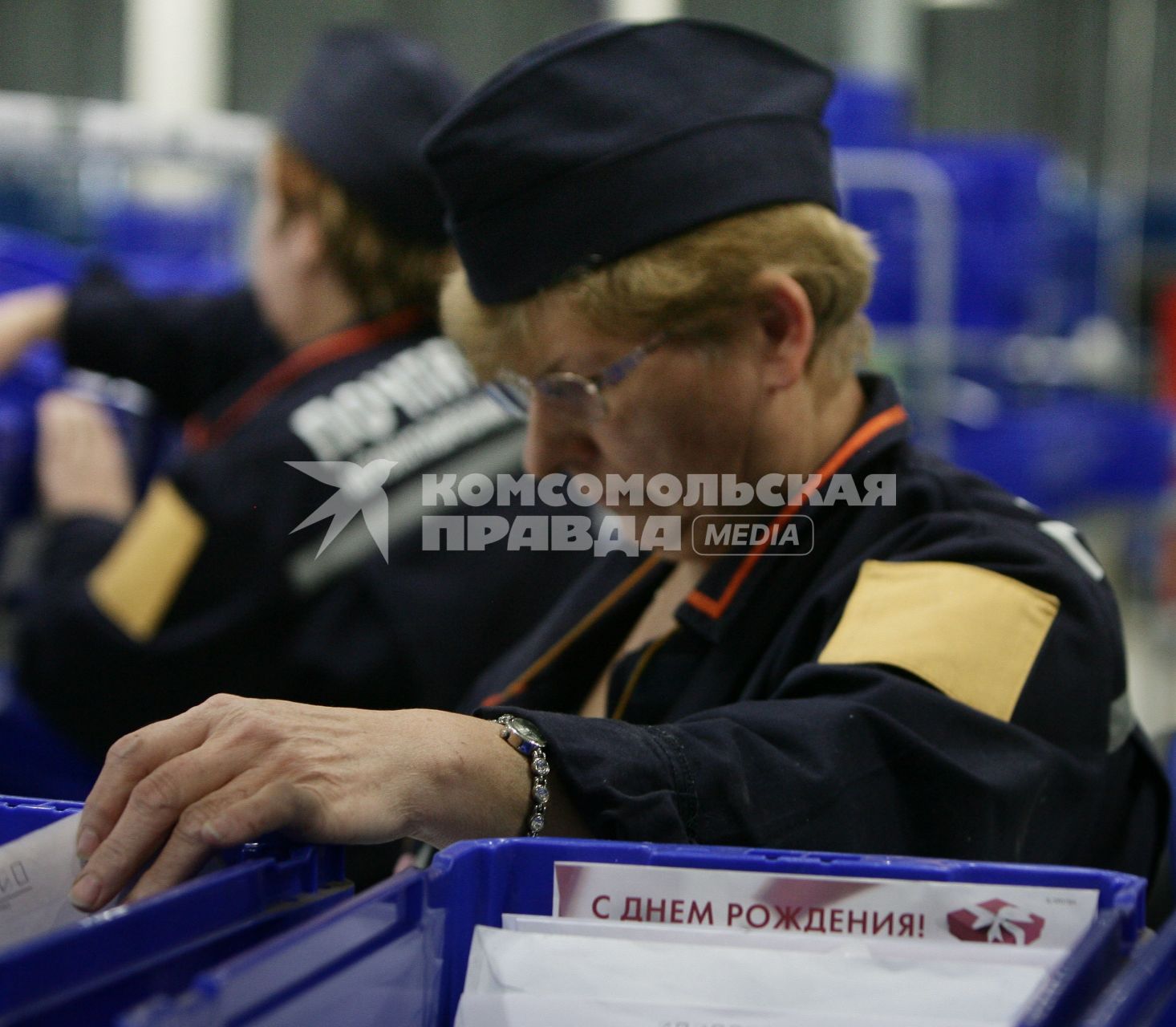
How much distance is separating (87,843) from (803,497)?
0.62m

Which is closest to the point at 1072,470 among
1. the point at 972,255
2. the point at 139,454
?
the point at 972,255

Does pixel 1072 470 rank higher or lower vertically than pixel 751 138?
lower

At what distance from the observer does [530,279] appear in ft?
3.59

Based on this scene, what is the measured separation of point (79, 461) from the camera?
2168 mm

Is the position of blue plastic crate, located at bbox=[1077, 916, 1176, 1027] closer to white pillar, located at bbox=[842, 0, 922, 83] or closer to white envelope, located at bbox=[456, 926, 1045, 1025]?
white envelope, located at bbox=[456, 926, 1045, 1025]

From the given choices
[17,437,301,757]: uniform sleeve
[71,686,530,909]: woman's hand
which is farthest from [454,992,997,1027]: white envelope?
[17,437,301,757]: uniform sleeve

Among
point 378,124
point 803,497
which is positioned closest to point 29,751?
point 378,124

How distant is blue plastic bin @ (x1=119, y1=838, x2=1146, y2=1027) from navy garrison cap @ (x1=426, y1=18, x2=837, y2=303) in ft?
1.77

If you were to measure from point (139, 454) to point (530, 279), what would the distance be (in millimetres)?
1443

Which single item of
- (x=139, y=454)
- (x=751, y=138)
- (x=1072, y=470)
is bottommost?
(x=1072, y=470)

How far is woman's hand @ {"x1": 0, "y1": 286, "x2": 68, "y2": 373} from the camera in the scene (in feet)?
7.35

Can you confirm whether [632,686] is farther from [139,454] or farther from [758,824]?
[139,454]

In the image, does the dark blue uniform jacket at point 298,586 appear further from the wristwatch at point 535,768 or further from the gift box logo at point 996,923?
the gift box logo at point 996,923
